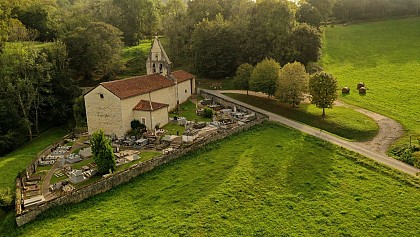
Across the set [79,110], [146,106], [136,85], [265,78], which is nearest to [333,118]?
[265,78]

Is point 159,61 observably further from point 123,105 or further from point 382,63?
point 382,63

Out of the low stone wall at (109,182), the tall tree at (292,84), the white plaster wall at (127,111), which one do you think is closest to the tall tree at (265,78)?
the tall tree at (292,84)

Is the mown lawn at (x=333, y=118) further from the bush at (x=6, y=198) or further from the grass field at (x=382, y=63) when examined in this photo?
the bush at (x=6, y=198)

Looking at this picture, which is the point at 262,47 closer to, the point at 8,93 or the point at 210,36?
the point at 210,36

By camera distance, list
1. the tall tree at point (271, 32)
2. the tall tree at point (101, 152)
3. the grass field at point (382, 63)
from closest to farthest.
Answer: the tall tree at point (101, 152), the grass field at point (382, 63), the tall tree at point (271, 32)

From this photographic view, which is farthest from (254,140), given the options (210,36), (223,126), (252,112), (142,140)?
(210,36)

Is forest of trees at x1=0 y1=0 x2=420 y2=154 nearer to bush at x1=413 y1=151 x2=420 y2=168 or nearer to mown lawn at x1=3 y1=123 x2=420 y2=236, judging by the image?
mown lawn at x1=3 y1=123 x2=420 y2=236
